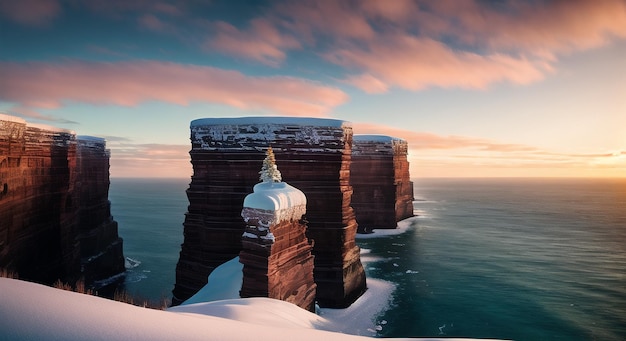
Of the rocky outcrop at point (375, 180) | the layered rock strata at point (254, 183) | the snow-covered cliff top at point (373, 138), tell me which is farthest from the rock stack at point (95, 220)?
the snow-covered cliff top at point (373, 138)

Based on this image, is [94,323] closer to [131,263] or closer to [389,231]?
[131,263]

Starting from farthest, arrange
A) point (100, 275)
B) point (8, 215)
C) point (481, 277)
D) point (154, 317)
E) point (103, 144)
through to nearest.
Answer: point (103, 144) < point (100, 275) < point (481, 277) < point (8, 215) < point (154, 317)

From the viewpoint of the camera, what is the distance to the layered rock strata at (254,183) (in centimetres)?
2000

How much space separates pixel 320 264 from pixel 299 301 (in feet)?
15.6

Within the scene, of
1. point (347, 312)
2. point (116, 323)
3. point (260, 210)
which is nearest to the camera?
point (116, 323)

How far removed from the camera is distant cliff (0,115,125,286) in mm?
18812

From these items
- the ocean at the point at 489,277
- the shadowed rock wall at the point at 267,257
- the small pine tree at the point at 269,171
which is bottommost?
the ocean at the point at 489,277

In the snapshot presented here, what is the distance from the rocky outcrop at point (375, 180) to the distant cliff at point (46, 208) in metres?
32.9

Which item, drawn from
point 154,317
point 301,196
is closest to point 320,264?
point 301,196

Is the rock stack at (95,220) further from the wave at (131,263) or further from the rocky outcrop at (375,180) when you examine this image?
the rocky outcrop at (375,180)

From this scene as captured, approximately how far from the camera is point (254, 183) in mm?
19938

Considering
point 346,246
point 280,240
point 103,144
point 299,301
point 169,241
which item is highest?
point 103,144

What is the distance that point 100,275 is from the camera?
32750 mm

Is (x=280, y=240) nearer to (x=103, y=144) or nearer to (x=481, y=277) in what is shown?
(x=481, y=277)
